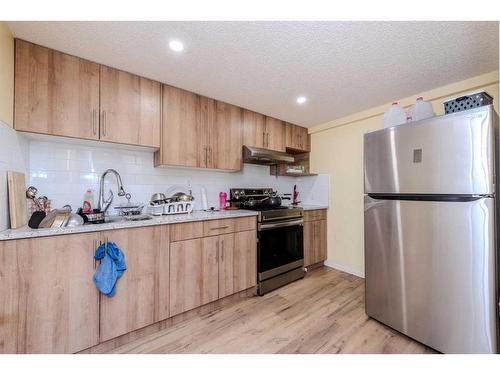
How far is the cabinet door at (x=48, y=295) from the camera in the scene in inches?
46.2

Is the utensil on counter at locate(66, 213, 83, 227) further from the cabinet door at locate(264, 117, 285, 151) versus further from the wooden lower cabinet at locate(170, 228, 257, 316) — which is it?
the cabinet door at locate(264, 117, 285, 151)

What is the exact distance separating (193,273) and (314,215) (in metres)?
1.85

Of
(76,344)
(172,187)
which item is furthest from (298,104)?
(76,344)

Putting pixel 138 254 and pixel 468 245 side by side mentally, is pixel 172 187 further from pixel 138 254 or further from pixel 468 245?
pixel 468 245

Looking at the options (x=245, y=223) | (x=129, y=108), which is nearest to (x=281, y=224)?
(x=245, y=223)

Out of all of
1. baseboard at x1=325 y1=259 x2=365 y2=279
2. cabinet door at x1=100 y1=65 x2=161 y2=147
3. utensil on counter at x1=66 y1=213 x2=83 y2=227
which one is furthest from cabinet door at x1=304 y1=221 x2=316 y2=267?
utensil on counter at x1=66 y1=213 x2=83 y2=227

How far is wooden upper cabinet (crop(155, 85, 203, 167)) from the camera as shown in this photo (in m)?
2.01

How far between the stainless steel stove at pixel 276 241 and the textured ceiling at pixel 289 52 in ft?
4.20

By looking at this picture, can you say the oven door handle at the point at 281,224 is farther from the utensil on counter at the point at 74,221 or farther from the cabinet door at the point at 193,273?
the utensil on counter at the point at 74,221

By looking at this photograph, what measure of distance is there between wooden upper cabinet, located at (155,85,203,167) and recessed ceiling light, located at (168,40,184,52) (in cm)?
58

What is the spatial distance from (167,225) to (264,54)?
152cm

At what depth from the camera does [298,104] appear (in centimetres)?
244

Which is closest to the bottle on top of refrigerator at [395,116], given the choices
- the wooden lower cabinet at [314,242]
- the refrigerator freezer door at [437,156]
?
the refrigerator freezer door at [437,156]

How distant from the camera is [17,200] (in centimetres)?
137
